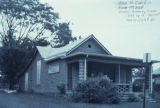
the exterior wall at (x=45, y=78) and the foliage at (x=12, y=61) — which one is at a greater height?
the foliage at (x=12, y=61)

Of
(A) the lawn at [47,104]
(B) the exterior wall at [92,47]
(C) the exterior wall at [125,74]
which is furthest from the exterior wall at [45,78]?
(A) the lawn at [47,104]

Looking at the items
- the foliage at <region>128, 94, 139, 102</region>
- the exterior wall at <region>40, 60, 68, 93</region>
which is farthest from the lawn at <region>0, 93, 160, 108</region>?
the exterior wall at <region>40, 60, 68, 93</region>

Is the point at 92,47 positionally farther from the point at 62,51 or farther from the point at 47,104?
the point at 47,104

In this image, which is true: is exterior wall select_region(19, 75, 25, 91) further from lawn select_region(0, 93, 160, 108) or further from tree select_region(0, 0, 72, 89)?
lawn select_region(0, 93, 160, 108)

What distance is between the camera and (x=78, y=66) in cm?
2339

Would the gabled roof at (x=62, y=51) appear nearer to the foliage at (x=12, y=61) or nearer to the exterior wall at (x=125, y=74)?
the exterior wall at (x=125, y=74)

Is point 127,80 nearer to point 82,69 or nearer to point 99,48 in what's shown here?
point 99,48

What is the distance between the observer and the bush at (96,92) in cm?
1706

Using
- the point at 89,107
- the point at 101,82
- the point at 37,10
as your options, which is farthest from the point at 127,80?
the point at 37,10

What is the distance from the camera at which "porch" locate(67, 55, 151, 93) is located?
20.7 m

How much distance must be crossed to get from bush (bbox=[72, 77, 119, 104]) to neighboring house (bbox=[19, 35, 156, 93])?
1.74 meters

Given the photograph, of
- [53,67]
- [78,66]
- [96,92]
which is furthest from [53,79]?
[96,92]

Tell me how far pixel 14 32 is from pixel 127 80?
24.7 metres

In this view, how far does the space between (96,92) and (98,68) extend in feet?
26.2
